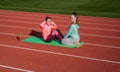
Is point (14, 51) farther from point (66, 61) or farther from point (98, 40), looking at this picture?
Answer: point (98, 40)

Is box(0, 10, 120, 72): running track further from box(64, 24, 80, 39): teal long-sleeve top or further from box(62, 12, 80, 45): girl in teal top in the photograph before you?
box(64, 24, 80, 39): teal long-sleeve top

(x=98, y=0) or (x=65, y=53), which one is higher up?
(x=98, y=0)

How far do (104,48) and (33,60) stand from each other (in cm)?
313

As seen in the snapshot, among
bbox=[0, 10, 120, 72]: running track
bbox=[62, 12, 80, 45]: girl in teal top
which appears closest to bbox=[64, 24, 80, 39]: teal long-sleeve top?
bbox=[62, 12, 80, 45]: girl in teal top

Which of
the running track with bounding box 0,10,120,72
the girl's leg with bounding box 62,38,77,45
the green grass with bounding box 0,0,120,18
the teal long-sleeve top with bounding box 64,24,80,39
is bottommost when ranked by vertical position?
the running track with bounding box 0,10,120,72

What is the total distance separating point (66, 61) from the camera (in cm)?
819

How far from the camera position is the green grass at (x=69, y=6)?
2005cm

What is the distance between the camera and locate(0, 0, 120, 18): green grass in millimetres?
20047

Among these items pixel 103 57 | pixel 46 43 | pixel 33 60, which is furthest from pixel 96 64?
pixel 46 43

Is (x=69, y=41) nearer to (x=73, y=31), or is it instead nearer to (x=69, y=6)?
(x=73, y=31)

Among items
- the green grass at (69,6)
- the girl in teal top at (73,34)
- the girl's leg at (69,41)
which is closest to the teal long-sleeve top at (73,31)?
the girl in teal top at (73,34)

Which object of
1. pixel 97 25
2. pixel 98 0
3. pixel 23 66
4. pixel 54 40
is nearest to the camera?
pixel 23 66

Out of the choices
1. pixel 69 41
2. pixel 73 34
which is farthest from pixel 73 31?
pixel 69 41

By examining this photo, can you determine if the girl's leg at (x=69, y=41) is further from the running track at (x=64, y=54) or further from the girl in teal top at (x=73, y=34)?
the running track at (x=64, y=54)
